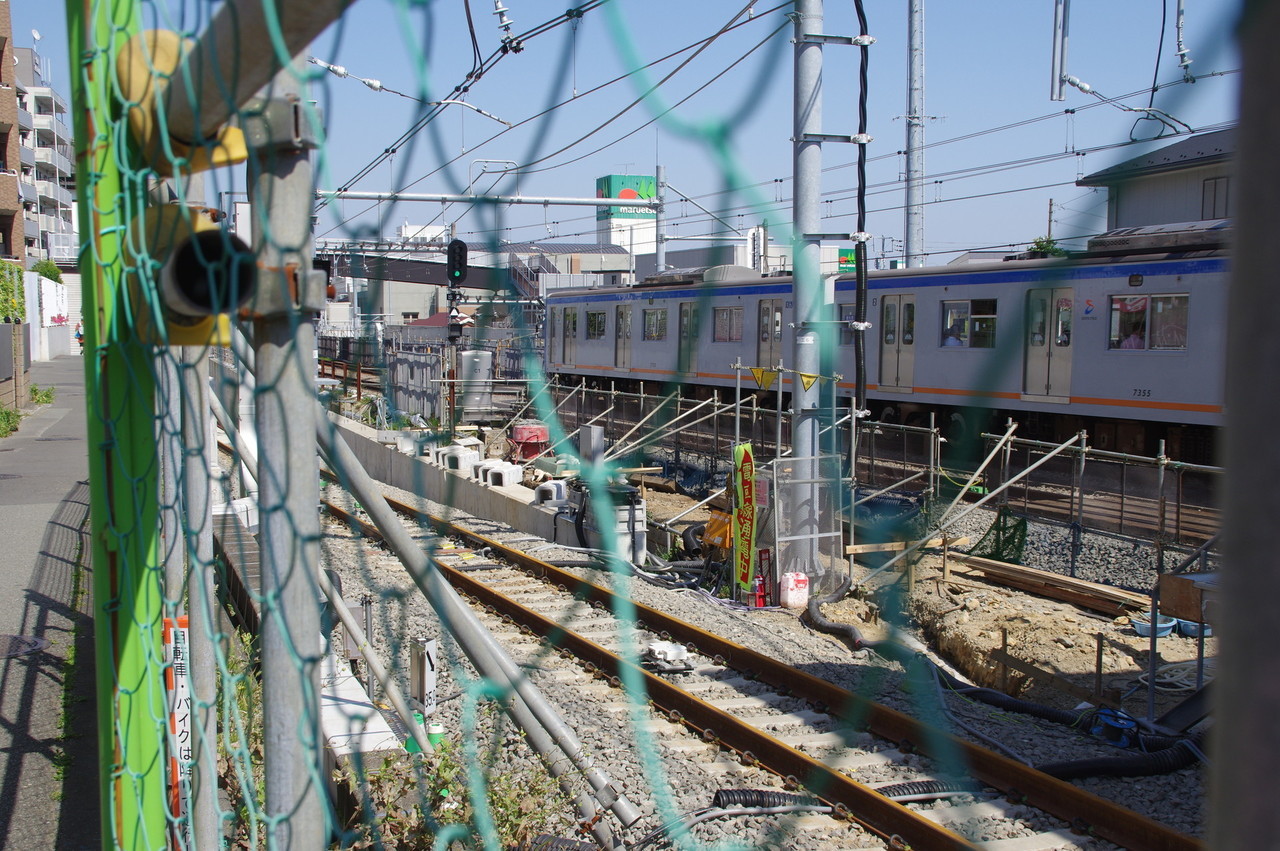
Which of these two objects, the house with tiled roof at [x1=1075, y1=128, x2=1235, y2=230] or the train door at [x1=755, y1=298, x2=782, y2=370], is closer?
the house with tiled roof at [x1=1075, y1=128, x2=1235, y2=230]

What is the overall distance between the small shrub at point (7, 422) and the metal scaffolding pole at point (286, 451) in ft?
61.2

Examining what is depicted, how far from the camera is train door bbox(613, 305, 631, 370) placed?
2172cm

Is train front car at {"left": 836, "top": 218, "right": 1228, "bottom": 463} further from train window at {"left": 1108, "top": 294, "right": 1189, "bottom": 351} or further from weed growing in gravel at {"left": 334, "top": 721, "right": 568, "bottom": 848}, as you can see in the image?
weed growing in gravel at {"left": 334, "top": 721, "right": 568, "bottom": 848}

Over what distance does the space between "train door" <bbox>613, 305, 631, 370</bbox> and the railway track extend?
12.9 meters

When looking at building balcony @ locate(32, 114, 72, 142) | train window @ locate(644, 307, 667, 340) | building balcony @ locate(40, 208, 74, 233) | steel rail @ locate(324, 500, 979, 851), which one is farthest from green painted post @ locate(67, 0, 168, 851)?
building balcony @ locate(32, 114, 72, 142)

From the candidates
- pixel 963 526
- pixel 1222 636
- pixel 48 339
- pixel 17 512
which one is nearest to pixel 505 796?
pixel 1222 636

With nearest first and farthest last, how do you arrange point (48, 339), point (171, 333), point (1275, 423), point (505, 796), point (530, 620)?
1. point (1275, 423)
2. point (171, 333)
3. point (505, 796)
4. point (530, 620)
5. point (48, 339)

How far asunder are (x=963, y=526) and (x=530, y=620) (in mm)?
6176

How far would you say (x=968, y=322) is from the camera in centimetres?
1534

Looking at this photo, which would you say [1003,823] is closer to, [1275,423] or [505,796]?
[505,796]

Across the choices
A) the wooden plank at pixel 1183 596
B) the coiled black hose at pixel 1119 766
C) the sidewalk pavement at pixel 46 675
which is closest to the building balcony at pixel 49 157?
the sidewalk pavement at pixel 46 675

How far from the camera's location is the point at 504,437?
18.9 m

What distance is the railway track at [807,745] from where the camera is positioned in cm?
479

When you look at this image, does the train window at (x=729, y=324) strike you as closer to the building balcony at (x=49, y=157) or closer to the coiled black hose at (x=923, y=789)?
the coiled black hose at (x=923, y=789)
